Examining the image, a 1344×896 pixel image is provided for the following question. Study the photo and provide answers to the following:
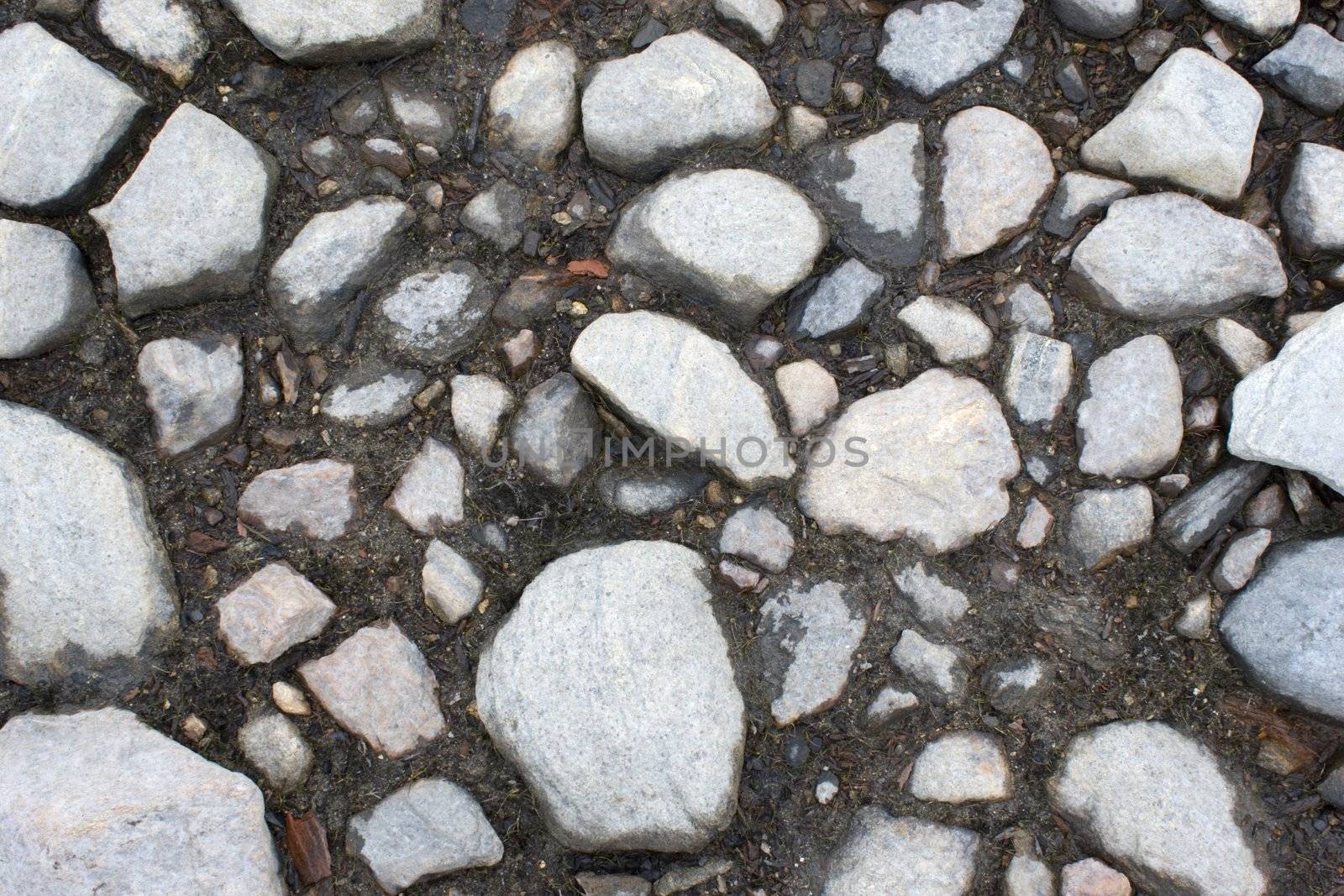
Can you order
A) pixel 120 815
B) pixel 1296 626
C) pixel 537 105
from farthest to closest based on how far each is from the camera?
pixel 537 105
pixel 1296 626
pixel 120 815

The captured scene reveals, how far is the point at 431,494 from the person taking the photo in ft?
7.03

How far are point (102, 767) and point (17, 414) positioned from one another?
2.57 feet

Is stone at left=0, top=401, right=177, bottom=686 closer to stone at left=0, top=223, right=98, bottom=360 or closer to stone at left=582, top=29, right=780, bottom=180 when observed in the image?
stone at left=0, top=223, right=98, bottom=360

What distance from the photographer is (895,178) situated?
87.0 inches

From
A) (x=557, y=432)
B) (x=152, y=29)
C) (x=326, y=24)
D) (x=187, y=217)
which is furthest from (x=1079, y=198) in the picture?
(x=152, y=29)

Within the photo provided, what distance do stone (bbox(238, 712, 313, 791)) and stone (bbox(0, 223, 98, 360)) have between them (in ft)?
3.17

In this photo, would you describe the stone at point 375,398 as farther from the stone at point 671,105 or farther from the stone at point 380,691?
the stone at point 671,105

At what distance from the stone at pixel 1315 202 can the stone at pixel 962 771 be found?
133cm

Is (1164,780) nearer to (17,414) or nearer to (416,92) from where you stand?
(416,92)

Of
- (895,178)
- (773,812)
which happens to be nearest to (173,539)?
(773,812)

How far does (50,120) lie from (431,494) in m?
1.18

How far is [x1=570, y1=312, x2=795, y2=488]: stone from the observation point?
2.07 metres

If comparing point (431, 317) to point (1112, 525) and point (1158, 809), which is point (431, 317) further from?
point (1158, 809)

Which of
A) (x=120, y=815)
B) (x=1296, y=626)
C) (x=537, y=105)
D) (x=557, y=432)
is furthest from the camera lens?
(x=537, y=105)
